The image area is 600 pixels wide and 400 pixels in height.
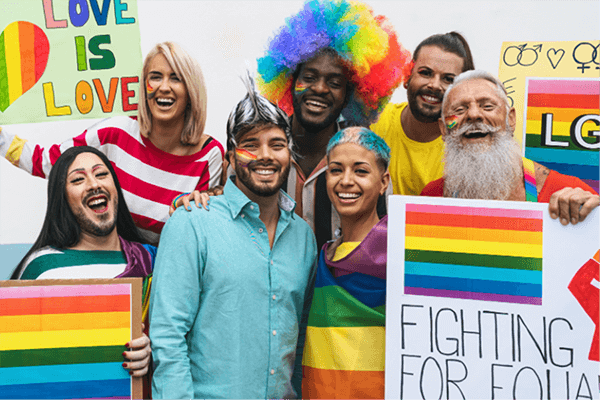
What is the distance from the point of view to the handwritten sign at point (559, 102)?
3.10m

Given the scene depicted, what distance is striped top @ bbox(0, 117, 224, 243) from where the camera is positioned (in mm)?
3105

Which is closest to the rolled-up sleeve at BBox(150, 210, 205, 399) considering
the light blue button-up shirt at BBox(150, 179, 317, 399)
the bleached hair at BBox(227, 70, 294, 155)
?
the light blue button-up shirt at BBox(150, 179, 317, 399)

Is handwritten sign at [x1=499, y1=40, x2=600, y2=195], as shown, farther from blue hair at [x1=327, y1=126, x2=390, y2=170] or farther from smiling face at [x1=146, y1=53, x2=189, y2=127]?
smiling face at [x1=146, y1=53, x2=189, y2=127]

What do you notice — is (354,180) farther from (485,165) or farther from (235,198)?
(485,165)

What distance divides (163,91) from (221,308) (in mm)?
1429

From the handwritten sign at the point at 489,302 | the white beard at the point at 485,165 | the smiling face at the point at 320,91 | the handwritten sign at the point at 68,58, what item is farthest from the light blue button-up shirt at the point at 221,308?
the handwritten sign at the point at 68,58

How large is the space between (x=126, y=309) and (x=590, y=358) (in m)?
1.94

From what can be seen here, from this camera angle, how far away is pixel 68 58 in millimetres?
3178

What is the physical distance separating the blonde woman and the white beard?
1374 mm

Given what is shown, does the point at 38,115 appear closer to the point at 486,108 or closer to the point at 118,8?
the point at 118,8

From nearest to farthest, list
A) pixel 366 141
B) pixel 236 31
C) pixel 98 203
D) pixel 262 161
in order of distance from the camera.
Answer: pixel 262 161 → pixel 366 141 → pixel 98 203 → pixel 236 31

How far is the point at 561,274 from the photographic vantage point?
2.21 metres

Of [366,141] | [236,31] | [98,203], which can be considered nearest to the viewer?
[366,141]

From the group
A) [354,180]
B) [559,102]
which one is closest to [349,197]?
[354,180]
